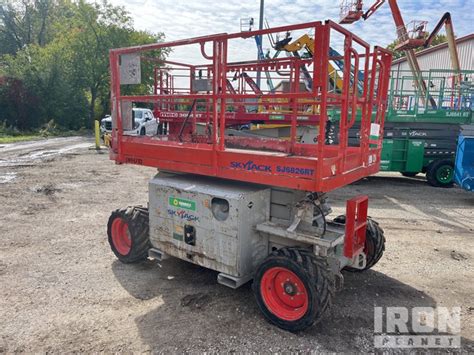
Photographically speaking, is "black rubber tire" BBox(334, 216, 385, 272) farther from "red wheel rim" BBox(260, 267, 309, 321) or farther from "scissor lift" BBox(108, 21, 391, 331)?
"red wheel rim" BBox(260, 267, 309, 321)

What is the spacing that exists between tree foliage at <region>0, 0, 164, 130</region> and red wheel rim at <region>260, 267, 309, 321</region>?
26.6 meters

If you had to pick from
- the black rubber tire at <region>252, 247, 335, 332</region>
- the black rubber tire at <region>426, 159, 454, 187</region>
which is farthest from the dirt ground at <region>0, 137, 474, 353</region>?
the black rubber tire at <region>426, 159, 454, 187</region>

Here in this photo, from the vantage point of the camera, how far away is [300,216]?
388cm

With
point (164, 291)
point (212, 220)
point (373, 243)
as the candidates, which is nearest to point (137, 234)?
point (164, 291)

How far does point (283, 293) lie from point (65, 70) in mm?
31557

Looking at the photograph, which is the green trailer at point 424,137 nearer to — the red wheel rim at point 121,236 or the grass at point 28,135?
the red wheel rim at point 121,236

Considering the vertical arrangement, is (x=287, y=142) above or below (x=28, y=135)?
above

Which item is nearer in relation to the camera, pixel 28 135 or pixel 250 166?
pixel 250 166

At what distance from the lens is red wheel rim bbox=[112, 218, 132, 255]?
518 centimetres

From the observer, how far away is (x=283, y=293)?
3762mm

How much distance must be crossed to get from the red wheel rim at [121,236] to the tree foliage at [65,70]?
2425 cm

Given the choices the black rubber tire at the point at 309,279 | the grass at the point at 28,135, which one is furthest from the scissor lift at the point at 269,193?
the grass at the point at 28,135

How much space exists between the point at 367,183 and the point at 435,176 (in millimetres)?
1796

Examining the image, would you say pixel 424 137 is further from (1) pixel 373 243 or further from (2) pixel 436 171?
(1) pixel 373 243
